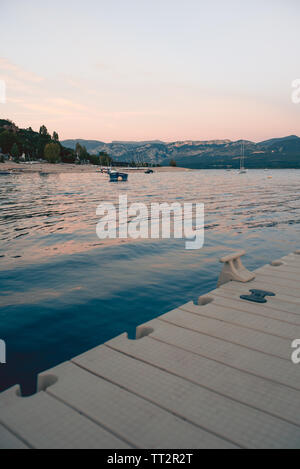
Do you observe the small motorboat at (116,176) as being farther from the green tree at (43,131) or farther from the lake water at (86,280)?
the green tree at (43,131)

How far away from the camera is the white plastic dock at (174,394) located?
9.67 ft

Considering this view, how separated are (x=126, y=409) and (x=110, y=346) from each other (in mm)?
1362

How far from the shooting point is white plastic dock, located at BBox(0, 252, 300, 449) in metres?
2.95

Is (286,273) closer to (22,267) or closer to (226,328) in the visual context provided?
(226,328)

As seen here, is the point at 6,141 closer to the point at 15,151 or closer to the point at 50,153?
the point at 15,151

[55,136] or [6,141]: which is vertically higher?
[55,136]

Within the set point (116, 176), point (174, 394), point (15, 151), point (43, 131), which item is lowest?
point (174, 394)

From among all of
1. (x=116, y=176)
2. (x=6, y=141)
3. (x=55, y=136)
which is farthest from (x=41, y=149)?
(x=116, y=176)

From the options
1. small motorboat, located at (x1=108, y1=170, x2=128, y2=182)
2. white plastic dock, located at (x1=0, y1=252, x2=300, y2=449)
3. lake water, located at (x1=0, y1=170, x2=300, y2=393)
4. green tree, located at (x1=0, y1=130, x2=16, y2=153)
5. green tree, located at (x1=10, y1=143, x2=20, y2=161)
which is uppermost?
green tree, located at (x1=0, y1=130, x2=16, y2=153)

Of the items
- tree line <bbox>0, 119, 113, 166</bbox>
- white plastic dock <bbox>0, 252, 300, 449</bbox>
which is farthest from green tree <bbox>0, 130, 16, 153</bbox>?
white plastic dock <bbox>0, 252, 300, 449</bbox>

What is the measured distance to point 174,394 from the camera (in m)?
3.55

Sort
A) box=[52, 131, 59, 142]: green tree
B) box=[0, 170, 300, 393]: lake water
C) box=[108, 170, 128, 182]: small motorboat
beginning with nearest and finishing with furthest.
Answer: box=[0, 170, 300, 393]: lake water < box=[108, 170, 128, 182]: small motorboat < box=[52, 131, 59, 142]: green tree

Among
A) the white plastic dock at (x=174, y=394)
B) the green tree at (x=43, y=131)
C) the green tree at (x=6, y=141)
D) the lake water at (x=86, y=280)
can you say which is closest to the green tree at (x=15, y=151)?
the green tree at (x=6, y=141)

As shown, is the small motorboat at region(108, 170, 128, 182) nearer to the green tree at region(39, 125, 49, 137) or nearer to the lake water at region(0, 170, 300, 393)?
the lake water at region(0, 170, 300, 393)
